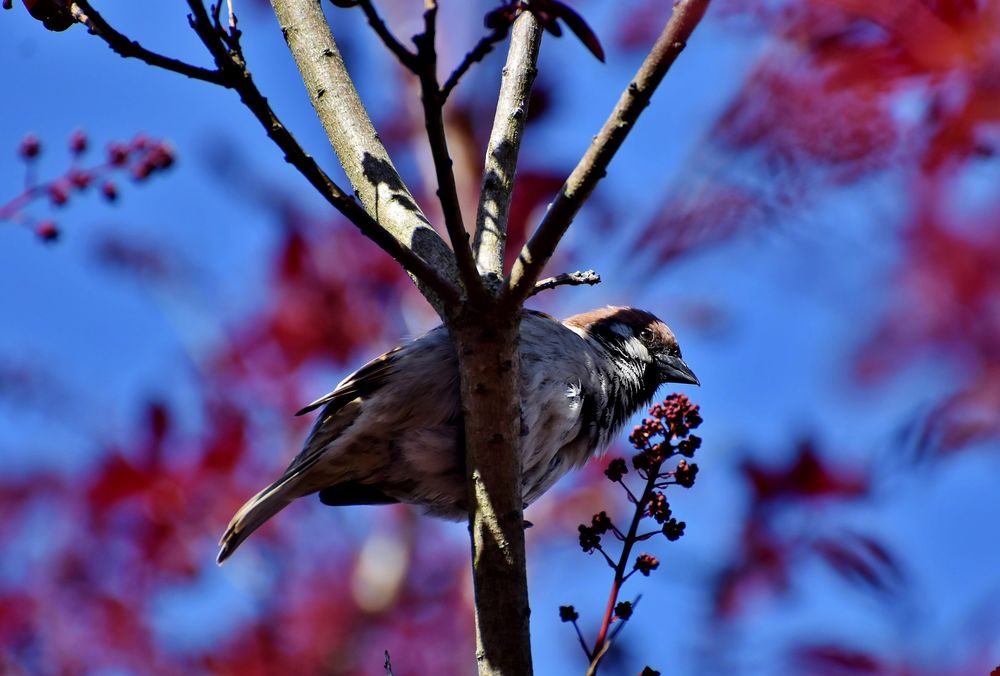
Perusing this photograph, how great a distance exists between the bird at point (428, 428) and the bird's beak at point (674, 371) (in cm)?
51

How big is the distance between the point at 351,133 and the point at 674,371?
1.80 metres

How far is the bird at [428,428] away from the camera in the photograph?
3094mm

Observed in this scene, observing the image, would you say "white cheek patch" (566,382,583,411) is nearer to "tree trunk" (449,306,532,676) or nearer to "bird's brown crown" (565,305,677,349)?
"bird's brown crown" (565,305,677,349)

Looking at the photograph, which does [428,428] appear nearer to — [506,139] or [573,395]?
[573,395]

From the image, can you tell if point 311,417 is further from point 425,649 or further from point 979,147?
point 979,147

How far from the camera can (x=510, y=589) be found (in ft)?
7.17

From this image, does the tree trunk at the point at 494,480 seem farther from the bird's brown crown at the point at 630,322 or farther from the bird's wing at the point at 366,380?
the bird's brown crown at the point at 630,322

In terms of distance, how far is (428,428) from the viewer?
3123 millimetres

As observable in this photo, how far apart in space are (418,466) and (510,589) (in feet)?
3.40

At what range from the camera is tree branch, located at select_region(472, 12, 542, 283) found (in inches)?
105

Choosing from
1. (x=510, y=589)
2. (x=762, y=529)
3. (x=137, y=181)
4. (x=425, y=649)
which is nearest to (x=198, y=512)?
(x=425, y=649)

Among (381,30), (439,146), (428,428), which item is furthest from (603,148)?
(428,428)

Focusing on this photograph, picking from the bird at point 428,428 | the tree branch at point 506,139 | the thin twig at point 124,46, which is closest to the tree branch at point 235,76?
the thin twig at point 124,46

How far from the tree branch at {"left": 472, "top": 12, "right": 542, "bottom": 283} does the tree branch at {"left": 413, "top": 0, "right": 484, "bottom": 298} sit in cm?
57
